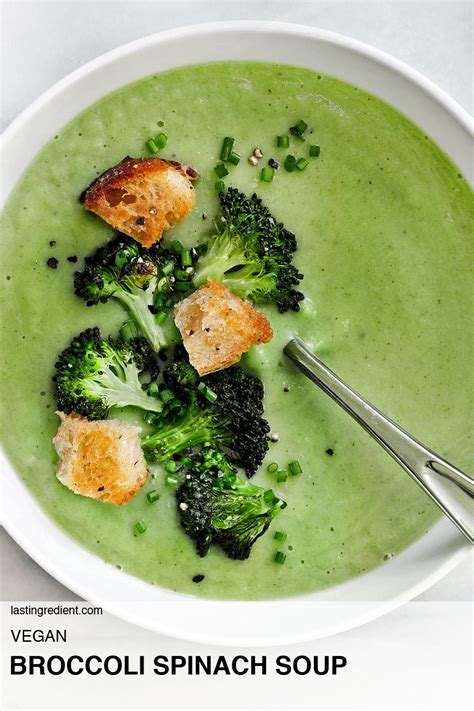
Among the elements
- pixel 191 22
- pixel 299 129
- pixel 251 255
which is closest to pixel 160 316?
pixel 251 255

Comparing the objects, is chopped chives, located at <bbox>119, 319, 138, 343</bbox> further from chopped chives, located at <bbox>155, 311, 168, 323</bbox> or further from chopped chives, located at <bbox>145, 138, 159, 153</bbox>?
chopped chives, located at <bbox>145, 138, 159, 153</bbox>

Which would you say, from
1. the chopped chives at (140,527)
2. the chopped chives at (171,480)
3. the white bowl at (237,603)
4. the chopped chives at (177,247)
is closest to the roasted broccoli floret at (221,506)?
the chopped chives at (171,480)

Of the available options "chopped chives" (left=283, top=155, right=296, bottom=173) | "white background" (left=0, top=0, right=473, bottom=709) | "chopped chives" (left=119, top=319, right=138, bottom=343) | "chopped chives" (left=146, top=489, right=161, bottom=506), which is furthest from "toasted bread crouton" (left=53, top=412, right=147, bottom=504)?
"chopped chives" (left=283, top=155, right=296, bottom=173)

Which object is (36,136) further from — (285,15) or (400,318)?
(400,318)

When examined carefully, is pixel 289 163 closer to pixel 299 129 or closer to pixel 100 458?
pixel 299 129

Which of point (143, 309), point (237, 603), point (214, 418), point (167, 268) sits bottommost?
point (237, 603)

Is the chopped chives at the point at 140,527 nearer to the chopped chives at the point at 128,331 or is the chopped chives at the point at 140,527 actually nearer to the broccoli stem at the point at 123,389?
the broccoli stem at the point at 123,389

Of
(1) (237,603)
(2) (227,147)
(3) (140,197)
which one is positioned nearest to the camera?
(3) (140,197)
